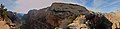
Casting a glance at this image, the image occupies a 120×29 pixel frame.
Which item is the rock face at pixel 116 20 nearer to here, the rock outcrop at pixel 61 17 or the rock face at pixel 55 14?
the rock outcrop at pixel 61 17

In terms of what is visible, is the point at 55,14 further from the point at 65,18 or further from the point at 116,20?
the point at 116,20

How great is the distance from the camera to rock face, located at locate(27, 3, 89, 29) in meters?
64.5

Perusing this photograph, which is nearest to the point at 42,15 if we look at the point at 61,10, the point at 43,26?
the point at 43,26

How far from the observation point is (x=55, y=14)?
65.5 meters

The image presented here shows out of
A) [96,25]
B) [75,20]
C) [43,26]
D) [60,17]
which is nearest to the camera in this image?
[75,20]

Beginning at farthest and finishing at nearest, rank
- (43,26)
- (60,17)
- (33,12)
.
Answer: (33,12)
(43,26)
(60,17)

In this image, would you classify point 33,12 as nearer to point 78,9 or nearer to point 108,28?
point 78,9

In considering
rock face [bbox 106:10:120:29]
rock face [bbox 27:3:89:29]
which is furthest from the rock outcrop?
rock face [bbox 106:10:120:29]

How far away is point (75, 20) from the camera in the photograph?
171 ft

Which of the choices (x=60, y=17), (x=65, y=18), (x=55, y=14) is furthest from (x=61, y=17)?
(x=65, y=18)

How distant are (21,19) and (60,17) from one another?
63.8 feet

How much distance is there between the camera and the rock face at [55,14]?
212 feet

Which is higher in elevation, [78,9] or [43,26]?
[78,9]

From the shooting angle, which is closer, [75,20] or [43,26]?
[75,20]
